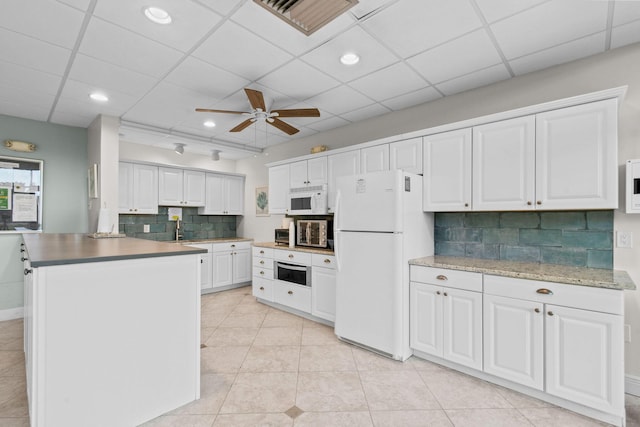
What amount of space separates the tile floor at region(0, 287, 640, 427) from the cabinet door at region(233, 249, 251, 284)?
229cm

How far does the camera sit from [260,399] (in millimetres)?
2141

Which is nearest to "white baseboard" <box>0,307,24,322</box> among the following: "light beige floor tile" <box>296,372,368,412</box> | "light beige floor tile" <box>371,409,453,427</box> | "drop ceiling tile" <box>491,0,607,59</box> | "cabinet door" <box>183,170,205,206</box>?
"cabinet door" <box>183,170,205,206</box>

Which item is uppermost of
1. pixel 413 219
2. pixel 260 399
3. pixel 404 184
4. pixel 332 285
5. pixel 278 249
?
A: pixel 404 184

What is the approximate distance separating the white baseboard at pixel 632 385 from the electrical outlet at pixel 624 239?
3.13 feet

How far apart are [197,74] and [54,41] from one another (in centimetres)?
99

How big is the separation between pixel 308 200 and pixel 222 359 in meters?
2.13

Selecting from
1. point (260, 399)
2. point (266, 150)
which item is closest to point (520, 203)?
point (260, 399)

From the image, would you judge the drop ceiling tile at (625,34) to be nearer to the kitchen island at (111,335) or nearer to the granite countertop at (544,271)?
the granite countertop at (544,271)

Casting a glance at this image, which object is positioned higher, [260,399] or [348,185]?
[348,185]

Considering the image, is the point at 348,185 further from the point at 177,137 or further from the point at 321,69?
the point at 177,137

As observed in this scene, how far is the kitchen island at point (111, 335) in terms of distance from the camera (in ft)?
5.12

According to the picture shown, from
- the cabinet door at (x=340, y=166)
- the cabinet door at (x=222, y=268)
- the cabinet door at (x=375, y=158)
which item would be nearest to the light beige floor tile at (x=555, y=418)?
the cabinet door at (x=375, y=158)

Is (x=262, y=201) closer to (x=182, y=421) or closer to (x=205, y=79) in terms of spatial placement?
(x=205, y=79)

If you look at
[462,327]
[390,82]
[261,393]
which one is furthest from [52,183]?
[462,327]
